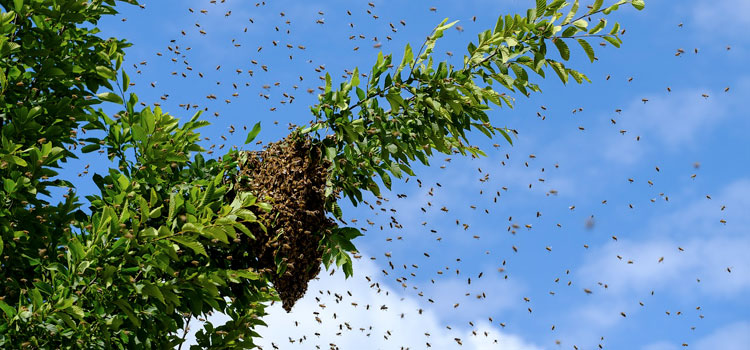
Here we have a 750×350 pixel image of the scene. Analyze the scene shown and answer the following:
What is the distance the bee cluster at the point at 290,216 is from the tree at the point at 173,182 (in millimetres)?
19

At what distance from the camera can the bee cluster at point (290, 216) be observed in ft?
27.3

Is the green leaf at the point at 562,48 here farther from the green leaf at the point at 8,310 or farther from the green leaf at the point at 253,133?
the green leaf at the point at 8,310

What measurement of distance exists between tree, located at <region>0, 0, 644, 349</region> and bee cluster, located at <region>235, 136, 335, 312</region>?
0.02 m

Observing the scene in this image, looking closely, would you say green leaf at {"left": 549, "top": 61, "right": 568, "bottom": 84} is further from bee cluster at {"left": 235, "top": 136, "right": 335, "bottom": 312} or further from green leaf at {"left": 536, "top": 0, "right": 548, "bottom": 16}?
bee cluster at {"left": 235, "top": 136, "right": 335, "bottom": 312}

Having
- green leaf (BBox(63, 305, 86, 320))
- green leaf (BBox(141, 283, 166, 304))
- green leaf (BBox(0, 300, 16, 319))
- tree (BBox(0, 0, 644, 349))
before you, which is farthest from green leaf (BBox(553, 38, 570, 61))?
green leaf (BBox(0, 300, 16, 319))

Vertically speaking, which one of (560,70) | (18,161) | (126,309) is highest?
(560,70)

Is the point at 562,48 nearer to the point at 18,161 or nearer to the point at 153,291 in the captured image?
the point at 153,291

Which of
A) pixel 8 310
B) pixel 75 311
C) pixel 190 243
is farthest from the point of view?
pixel 8 310

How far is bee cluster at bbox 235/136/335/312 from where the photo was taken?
8.33m

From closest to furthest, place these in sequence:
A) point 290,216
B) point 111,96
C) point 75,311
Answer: point 75,311 < point 290,216 < point 111,96

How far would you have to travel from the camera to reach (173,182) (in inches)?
363

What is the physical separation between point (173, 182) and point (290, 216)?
1681mm

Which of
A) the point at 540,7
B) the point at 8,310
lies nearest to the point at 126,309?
the point at 8,310

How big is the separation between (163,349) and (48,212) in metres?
1.94
